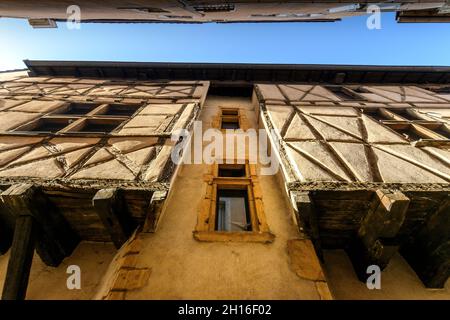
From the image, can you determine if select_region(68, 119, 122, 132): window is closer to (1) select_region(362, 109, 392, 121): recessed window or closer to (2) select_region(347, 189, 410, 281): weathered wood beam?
(2) select_region(347, 189, 410, 281): weathered wood beam

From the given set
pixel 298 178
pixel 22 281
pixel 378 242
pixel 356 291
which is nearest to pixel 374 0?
pixel 298 178

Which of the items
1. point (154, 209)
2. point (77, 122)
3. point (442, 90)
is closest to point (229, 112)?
point (77, 122)

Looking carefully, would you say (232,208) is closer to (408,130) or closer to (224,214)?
(224,214)

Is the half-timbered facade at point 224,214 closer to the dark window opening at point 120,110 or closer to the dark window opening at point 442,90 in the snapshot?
the dark window opening at point 120,110

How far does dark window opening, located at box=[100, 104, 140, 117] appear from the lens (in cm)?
561

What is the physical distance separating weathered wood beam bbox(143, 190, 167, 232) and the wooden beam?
50.9 inches

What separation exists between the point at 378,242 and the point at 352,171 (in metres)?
1.02

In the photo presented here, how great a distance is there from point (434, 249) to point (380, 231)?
0.97 metres

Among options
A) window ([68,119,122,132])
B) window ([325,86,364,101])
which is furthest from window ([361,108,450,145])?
window ([68,119,122,132])

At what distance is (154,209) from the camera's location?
8.67ft

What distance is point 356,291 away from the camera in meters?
2.70

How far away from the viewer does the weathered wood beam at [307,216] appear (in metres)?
2.49

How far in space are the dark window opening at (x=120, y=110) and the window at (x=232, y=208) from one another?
297 cm

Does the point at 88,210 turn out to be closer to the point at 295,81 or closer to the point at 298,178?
the point at 298,178
